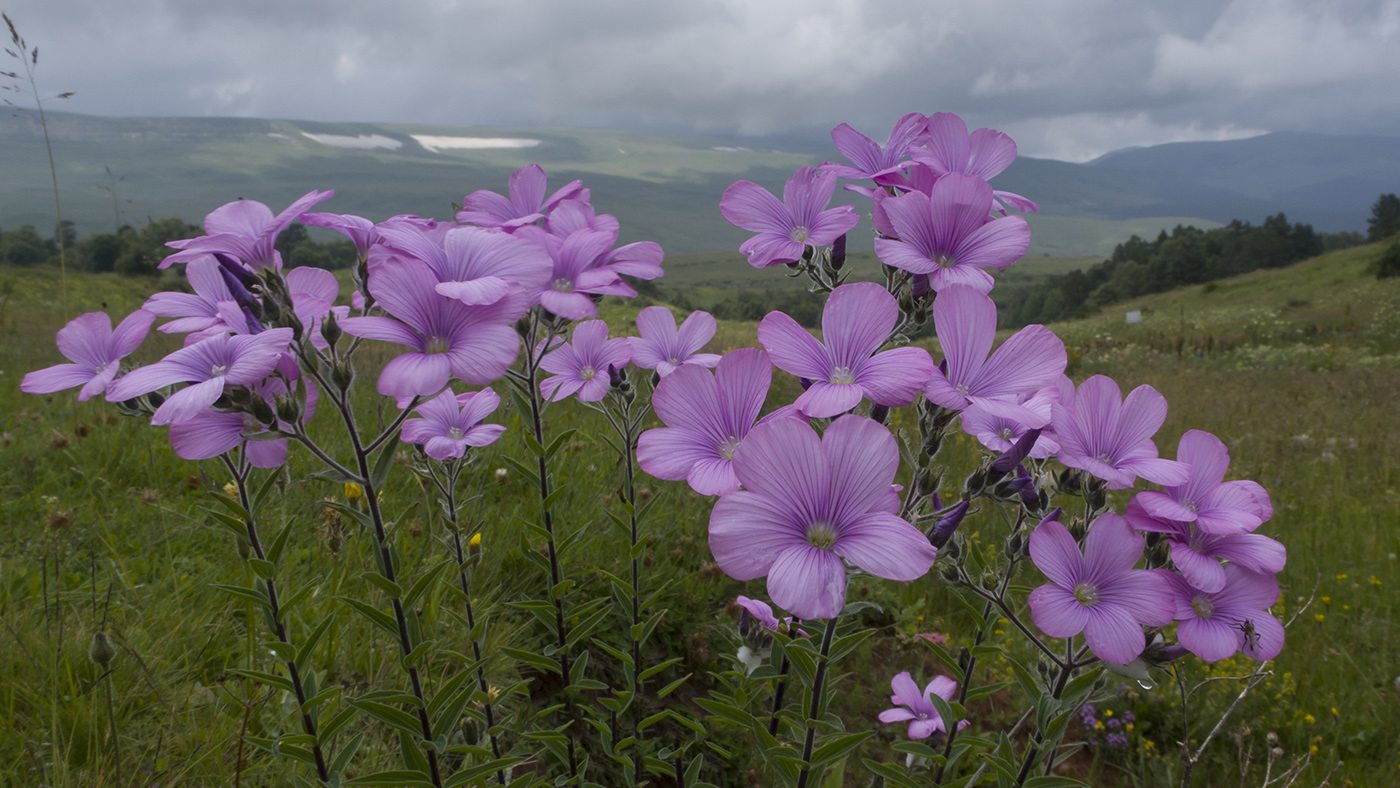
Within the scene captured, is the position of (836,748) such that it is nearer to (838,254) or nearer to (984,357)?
(984,357)

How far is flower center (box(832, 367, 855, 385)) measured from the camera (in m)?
1.30

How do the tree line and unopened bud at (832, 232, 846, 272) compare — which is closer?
unopened bud at (832, 232, 846, 272)

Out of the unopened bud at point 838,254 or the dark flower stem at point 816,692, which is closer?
the dark flower stem at point 816,692

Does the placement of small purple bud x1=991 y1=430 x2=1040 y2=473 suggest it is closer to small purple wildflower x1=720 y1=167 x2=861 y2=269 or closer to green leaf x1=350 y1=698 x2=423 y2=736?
small purple wildflower x1=720 y1=167 x2=861 y2=269

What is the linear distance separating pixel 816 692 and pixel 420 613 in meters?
2.10

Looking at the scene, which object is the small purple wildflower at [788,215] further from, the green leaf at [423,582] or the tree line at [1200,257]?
the tree line at [1200,257]

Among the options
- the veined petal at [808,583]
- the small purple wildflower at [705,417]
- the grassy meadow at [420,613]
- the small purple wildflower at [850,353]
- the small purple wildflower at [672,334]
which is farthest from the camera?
the grassy meadow at [420,613]

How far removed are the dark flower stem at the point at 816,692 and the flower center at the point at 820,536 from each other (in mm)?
150

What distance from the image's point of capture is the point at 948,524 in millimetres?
1315

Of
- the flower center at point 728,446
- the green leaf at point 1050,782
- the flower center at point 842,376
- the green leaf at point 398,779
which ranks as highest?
the flower center at point 842,376

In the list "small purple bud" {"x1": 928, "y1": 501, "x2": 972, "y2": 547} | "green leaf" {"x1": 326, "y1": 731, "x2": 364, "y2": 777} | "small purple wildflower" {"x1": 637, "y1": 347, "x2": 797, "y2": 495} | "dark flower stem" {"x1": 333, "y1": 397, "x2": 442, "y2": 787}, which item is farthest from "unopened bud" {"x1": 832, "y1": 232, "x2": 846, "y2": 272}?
"green leaf" {"x1": 326, "y1": 731, "x2": 364, "y2": 777}

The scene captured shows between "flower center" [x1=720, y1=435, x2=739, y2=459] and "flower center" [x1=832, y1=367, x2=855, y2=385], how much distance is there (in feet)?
0.77

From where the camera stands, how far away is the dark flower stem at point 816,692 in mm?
1305

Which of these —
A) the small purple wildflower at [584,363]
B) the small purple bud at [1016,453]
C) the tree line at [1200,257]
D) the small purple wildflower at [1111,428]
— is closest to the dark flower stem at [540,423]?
the small purple wildflower at [584,363]
